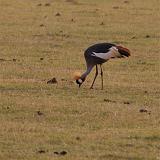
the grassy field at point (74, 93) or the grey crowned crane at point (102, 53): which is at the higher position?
the grey crowned crane at point (102, 53)

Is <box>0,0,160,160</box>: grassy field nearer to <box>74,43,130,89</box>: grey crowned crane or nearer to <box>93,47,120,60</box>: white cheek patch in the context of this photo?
<box>74,43,130,89</box>: grey crowned crane

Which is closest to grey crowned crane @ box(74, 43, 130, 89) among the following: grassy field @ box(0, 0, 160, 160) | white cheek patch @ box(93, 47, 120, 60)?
white cheek patch @ box(93, 47, 120, 60)

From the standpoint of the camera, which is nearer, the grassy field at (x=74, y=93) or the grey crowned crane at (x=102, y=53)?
the grassy field at (x=74, y=93)

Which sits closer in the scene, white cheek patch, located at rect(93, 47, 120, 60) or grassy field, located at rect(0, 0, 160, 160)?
grassy field, located at rect(0, 0, 160, 160)

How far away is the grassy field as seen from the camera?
10.5 m

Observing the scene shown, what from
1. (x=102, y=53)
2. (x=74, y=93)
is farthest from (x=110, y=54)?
(x=74, y=93)

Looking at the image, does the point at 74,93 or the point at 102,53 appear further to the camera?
the point at 102,53

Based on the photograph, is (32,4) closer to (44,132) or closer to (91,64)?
(91,64)

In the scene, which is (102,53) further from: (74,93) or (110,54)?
(74,93)

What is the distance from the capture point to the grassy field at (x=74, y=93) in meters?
10.5

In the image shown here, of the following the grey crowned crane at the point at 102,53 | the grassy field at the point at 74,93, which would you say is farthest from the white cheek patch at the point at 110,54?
the grassy field at the point at 74,93

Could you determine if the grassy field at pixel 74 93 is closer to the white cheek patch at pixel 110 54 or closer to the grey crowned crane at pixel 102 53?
the grey crowned crane at pixel 102 53

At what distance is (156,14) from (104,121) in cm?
1800

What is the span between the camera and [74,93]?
14391 millimetres
